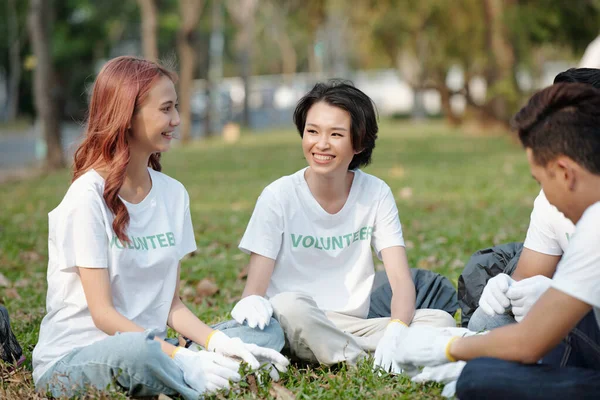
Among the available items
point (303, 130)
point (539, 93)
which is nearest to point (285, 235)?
point (303, 130)

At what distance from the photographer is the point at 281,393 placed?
3146mm

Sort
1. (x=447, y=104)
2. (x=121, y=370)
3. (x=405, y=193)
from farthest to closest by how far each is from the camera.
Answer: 1. (x=447, y=104)
2. (x=405, y=193)
3. (x=121, y=370)

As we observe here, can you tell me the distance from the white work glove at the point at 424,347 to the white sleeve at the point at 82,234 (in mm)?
1099

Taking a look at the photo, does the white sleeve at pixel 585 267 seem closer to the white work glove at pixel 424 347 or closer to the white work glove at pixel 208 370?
the white work glove at pixel 424 347

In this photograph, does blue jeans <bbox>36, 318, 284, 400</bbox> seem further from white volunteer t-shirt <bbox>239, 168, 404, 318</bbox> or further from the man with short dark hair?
the man with short dark hair

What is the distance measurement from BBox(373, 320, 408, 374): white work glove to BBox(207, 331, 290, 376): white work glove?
1.22 ft

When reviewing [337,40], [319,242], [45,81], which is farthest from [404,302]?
[337,40]

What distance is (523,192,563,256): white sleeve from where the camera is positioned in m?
3.26

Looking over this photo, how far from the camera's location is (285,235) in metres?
3.70

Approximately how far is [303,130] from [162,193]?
0.77 meters

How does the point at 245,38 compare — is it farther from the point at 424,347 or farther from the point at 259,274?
the point at 424,347

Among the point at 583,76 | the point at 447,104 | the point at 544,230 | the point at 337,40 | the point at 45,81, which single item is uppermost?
the point at 337,40

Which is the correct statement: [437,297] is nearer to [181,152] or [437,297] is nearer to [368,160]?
[368,160]

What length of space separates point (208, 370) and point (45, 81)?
38.3 ft
